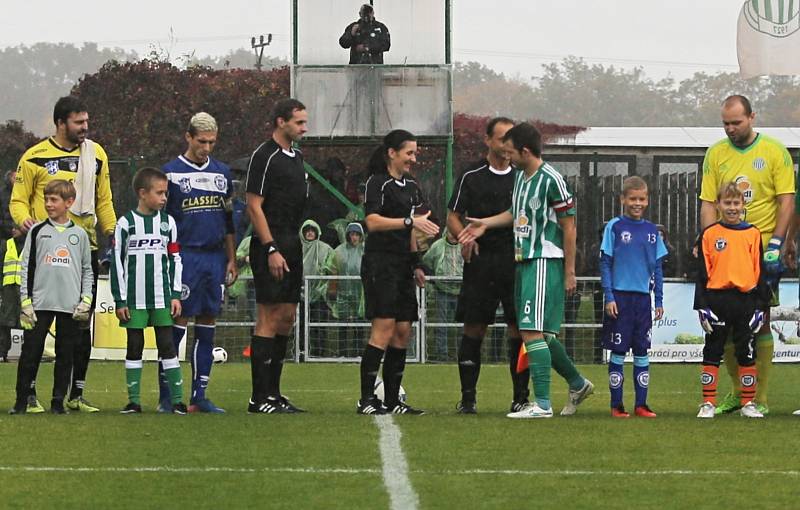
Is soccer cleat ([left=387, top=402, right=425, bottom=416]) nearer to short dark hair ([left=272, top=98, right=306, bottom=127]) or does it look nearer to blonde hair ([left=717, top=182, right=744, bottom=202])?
short dark hair ([left=272, top=98, right=306, bottom=127])

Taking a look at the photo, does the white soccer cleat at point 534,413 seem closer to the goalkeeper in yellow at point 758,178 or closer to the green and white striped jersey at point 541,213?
the green and white striped jersey at point 541,213

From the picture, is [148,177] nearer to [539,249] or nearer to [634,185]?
[539,249]

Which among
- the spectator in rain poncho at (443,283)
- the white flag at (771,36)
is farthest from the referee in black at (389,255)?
the white flag at (771,36)

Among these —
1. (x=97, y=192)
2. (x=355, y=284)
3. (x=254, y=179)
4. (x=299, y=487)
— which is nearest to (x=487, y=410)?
(x=254, y=179)

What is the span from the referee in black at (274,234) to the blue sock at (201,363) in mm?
405

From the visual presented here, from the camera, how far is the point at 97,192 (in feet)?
41.0

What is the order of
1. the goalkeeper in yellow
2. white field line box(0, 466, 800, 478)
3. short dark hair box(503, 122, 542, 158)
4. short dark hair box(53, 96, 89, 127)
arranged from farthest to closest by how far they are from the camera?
short dark hair box(53, 96, 89, 127) < the goalkeeper in yellow < short dark hair box(503, 122, 542, 158) < white field line box(0, 466, 800, 478)

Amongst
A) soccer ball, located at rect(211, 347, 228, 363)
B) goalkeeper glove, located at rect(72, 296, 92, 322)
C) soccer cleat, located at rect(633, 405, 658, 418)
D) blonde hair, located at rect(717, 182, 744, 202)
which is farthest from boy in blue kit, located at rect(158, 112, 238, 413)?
soccer ball, located at rect(211, 347, 228, 363)

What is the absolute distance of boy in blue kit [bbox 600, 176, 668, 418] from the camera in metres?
11.8

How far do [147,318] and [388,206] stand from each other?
5.92ft

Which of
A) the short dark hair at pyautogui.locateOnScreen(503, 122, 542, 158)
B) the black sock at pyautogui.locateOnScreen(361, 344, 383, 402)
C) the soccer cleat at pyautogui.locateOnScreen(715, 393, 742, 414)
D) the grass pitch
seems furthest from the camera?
the soccer cleat at pyautogui.locateOnScreen(715, 393, 742, 414)

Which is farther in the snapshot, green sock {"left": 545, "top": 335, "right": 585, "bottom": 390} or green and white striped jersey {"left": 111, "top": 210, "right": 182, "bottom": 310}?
green and white striped jersey {"left": 111, "top": 210, "right": 182, "bottom": 310}

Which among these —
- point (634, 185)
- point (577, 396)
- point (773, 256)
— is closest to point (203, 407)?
point (577, 396)

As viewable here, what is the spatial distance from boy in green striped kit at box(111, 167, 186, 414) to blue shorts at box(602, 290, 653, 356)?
2.93 meters
